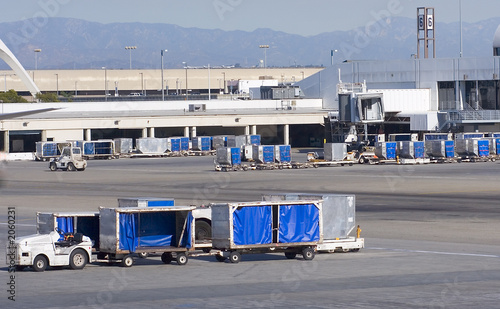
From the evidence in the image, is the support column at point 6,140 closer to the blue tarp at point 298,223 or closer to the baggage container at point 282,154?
the baggage container at point 282,154

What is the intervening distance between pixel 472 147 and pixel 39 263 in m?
65.0

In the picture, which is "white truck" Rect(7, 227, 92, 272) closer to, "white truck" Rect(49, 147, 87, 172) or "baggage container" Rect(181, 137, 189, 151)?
"white truck" Rect(49, 147, 87, 172)

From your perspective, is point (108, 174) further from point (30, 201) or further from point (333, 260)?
point (333, 260)

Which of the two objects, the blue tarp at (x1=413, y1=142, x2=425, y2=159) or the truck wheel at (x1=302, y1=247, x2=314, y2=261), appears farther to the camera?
the blue tarp at (x1=413, y1=142, x2=425, y2=159)

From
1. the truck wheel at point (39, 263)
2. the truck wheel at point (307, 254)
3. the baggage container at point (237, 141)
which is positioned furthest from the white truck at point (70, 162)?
the truck wheel at point (307, 254)

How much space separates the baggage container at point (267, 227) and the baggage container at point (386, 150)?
2130 inches

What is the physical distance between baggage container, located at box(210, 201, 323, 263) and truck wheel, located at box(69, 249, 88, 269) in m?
4.65

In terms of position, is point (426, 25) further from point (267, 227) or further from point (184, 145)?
point (267, 227)

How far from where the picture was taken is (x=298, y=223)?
30062 mm

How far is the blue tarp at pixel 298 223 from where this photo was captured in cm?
2988

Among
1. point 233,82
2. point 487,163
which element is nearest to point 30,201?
point 487,163

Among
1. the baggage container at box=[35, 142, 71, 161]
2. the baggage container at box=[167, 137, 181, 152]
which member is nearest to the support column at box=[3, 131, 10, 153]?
the baggage container at box=[35, 142, 71, 161]

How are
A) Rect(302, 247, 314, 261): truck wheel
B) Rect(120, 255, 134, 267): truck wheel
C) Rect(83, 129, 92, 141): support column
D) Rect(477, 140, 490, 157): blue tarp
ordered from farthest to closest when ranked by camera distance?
1. Rect(83, 129, 92, 141): support column
2. Rect(477, 140, 490, 157): blue tarp
3. Rect(302, 247, 314, 261): truck wheel
4. Rect(120, 255, 134, 267): truck wheel

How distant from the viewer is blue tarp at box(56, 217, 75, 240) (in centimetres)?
3022
